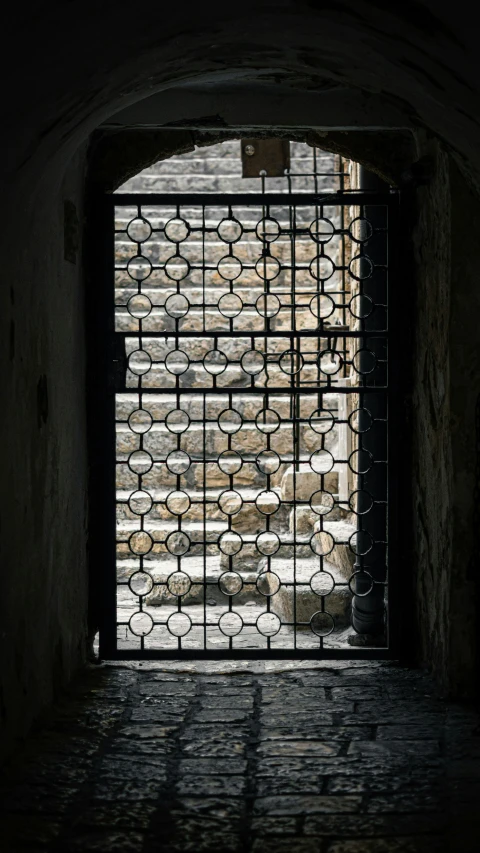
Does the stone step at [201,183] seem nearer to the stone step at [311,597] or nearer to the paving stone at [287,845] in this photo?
the stone step at [311,597]

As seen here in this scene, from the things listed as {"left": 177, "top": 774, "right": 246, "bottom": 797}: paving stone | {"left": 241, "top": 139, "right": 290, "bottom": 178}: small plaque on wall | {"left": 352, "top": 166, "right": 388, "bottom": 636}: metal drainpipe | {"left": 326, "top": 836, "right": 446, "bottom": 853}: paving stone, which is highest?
{"left": 241, "top": 139, "right": 290, "bottom": 178}: small plaque on wall

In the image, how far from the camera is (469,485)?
3.97 meters

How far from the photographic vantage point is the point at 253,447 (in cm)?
786

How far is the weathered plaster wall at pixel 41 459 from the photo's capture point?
10.5 feet

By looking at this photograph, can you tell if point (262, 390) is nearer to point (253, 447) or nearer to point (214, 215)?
point (253, 447)

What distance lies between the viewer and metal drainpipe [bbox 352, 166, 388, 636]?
4.81 metres

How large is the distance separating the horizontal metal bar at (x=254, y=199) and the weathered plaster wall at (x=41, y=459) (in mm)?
287

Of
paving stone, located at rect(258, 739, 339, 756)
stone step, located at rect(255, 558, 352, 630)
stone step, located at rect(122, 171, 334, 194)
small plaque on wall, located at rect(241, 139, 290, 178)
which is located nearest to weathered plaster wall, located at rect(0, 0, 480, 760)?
paving stone, located at rect(258, 739, 339, 756)

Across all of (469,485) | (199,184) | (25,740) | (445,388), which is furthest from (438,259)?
(199,184)

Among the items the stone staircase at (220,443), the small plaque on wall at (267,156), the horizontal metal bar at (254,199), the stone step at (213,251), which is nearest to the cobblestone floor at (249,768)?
the stone staircase at (220,443)

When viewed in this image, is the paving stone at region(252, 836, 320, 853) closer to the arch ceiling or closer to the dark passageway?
the dark passageway

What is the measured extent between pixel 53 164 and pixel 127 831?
7.01ft

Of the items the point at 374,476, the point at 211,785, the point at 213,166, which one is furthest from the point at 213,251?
the point at 211,785

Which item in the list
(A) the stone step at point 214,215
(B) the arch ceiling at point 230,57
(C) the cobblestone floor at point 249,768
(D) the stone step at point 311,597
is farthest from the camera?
(A) the stone step at point 214,215
